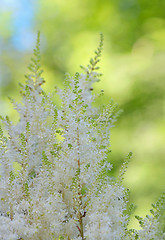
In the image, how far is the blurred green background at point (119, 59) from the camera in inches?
113

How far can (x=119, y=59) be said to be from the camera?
3199 mm

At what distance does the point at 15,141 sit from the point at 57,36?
299cm

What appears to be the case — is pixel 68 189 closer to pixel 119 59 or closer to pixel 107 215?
pixel 107 215

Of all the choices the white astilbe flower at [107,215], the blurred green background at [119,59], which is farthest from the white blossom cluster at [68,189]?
the blurred green background at [119,59]

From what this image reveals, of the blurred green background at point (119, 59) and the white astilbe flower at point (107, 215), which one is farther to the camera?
the blurred green background at point (119, 59)

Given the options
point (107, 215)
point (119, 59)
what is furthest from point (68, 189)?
point (119, 59)

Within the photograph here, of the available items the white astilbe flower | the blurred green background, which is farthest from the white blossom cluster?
the blurred green background

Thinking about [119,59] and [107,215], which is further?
[119,59]

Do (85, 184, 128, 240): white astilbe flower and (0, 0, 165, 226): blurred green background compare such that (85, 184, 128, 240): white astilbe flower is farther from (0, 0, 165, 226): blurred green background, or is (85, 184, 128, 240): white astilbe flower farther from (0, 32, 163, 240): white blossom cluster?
(0, 0, 165, 226): blurred green background

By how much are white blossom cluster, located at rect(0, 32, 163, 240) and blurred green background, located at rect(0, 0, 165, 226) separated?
195cm

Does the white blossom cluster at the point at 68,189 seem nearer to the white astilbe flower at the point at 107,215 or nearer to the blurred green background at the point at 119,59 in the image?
the white astilbe flower at the point at 107,215

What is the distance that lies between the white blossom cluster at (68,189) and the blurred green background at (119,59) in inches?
76.7

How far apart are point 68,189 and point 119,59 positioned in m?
2.60

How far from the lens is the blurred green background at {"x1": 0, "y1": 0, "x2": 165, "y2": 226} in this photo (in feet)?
9.41
